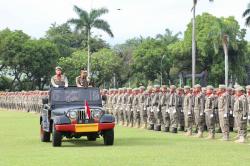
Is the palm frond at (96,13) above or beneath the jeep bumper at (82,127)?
above

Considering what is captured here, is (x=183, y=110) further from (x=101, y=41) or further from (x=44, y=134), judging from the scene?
(x=101, y=41)

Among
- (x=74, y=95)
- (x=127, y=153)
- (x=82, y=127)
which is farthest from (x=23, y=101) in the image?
(x=127, y=153)

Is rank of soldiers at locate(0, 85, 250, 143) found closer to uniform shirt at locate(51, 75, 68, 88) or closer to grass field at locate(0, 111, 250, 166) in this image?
uniform shirt at locate(51, 75, 68, 88)

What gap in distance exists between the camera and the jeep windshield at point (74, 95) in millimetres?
22766

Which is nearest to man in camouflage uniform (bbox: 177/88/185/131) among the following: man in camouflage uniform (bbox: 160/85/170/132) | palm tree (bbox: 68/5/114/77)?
man in camouflage uniform (bbox: 160/85/170/132)

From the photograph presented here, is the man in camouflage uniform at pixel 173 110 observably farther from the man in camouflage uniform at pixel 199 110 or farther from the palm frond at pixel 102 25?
the palm frond at pixel 102 25

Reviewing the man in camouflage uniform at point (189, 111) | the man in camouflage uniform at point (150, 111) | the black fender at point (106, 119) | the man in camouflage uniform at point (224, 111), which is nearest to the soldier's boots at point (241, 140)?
the man in camouflage uniform at point (224, 111)

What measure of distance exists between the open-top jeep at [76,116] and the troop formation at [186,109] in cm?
72

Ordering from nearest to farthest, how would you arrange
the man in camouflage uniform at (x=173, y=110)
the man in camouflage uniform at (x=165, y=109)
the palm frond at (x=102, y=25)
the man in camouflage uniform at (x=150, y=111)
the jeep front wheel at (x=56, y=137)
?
1. the jeep front wheel at (x=56, y=137)
2. the man in camouflage uniform at (x=173, y=110)
3. the man in camouflage uniform at (x=165, y=109)
4. the man in camouflage uniform at (x=150, y=111)
5. the palm frond at (x=102, y=25)

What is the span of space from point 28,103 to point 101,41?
55.9 meters

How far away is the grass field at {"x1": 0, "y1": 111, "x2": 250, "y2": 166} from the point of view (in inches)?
631

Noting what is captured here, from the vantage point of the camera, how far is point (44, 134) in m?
23.7

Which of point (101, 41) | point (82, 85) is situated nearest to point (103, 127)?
point (82, 85)

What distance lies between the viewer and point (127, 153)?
723 inches
